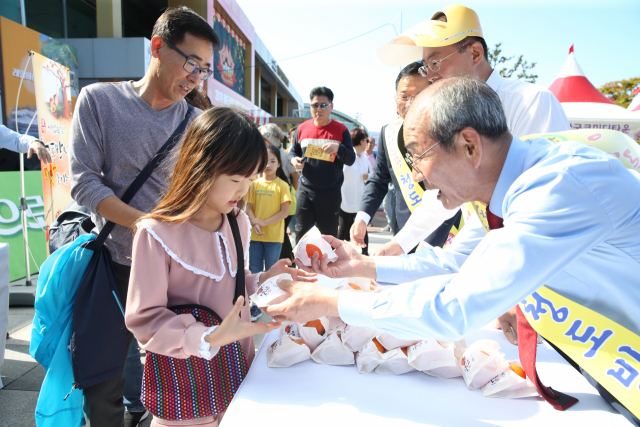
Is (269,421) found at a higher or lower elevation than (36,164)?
lower

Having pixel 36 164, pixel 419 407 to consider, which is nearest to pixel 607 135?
pixel 419 407

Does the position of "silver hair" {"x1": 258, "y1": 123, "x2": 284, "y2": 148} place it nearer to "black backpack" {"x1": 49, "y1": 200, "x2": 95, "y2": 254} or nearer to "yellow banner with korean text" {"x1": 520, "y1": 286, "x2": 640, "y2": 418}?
"black backpack" {"x1": 49, "y1": 200, "x2": 95, "y2": 254}

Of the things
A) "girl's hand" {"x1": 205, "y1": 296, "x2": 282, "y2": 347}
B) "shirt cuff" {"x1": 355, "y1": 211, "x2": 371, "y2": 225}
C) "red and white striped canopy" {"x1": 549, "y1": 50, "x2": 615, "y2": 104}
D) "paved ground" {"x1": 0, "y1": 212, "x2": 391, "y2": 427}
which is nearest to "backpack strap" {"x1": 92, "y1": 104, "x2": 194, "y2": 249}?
"girl's hand" {"x1": 205, "y1": 296, "x2": 282, "y2": 347}

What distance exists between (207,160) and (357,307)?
70 centimetres

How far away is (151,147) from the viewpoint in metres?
1.68

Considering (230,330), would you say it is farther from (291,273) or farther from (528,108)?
(528,108)

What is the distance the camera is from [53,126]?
→ 453 cm

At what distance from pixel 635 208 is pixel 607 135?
0.47m

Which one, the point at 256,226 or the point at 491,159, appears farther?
the point at 256,226

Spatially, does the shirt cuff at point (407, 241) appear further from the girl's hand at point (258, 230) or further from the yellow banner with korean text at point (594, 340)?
the girl's hand at point (258, 230)

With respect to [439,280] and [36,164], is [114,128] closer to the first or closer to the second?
[439,280]

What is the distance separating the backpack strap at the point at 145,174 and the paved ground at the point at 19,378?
3.96 ft

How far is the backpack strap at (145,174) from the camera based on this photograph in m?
1.59

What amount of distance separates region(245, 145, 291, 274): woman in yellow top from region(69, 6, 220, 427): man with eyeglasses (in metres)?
2.09
